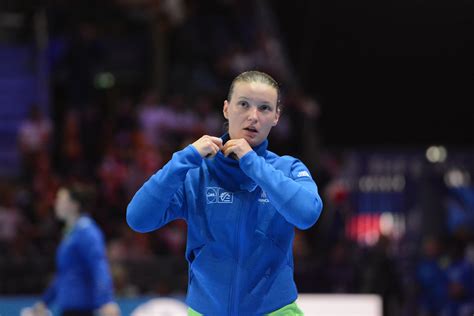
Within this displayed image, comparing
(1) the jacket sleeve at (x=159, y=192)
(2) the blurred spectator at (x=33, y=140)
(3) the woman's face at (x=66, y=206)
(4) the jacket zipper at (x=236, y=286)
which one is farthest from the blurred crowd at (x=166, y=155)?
(1) the jacket sleeve at (x=159, y=192)

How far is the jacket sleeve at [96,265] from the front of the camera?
27.4ft

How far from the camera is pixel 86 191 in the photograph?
8.77 m

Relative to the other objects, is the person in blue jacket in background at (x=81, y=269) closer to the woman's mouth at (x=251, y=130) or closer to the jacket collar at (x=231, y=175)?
the jacket collar at (x=231, y=175)

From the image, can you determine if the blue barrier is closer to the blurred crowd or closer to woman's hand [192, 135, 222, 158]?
the blurred crowd

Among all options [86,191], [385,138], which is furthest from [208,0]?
[86,191]

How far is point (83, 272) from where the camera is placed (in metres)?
8.48

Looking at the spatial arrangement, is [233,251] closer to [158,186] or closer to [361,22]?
[158,186]

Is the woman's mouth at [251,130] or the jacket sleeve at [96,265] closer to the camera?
the woman's mouth at [251,130]

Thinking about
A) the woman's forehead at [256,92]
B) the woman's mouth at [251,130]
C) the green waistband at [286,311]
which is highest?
the woman's forehead at [256,92]

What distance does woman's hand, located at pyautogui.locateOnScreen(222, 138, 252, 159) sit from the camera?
13.2 ft

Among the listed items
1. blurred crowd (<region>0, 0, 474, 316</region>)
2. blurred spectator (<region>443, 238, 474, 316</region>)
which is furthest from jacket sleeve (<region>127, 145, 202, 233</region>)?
blurred spectator (<region>443, 238, 474, 316</region>)

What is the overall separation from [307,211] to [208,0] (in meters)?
16.6

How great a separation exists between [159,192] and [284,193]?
1.78 feet

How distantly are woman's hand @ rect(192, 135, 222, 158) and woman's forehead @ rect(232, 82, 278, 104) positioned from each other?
0.23 meters
